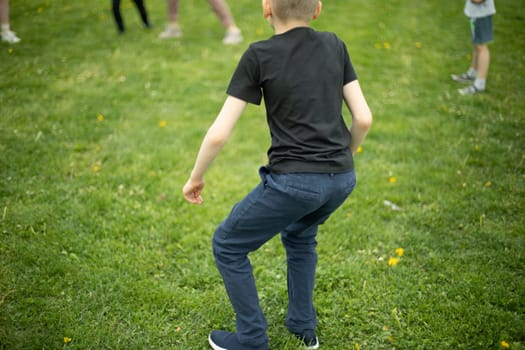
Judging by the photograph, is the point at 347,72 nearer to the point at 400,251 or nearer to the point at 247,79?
the point at 247,79

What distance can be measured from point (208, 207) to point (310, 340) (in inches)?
67.7

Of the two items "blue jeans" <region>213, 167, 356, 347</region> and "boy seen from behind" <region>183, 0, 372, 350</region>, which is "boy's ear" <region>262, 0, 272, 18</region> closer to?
"boy seen from behind" <region>183, 0, 372, 350</region>

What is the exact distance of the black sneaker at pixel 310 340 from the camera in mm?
2807

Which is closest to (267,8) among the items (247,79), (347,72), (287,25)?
(287,25)

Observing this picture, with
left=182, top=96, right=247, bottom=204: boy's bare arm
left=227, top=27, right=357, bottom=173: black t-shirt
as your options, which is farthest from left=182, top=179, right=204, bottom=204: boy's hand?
left=227, top=27, right=357, bottom=173: black t-shirt

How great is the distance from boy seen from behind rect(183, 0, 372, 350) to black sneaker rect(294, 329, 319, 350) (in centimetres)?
65

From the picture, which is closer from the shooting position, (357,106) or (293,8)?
(293,8)

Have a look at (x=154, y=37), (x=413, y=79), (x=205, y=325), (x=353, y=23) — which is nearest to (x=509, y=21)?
(x=353, y=23)

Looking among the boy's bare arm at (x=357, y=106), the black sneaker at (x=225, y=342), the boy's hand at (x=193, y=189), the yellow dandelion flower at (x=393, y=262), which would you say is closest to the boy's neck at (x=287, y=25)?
the boy's bare arm at (x=357, y=106)

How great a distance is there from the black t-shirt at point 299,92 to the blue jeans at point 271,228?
81 millimetres

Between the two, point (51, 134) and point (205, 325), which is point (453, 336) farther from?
point (51, 134)

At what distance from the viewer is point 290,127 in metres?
2.20

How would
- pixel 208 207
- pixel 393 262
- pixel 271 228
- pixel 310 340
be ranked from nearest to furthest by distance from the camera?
pixel 271 228
pixel 310 340
pixel 393 262
pixel 208 207

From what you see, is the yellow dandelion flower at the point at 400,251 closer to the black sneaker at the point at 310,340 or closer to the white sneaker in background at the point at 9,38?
the black sneaker at the point at 310,340
